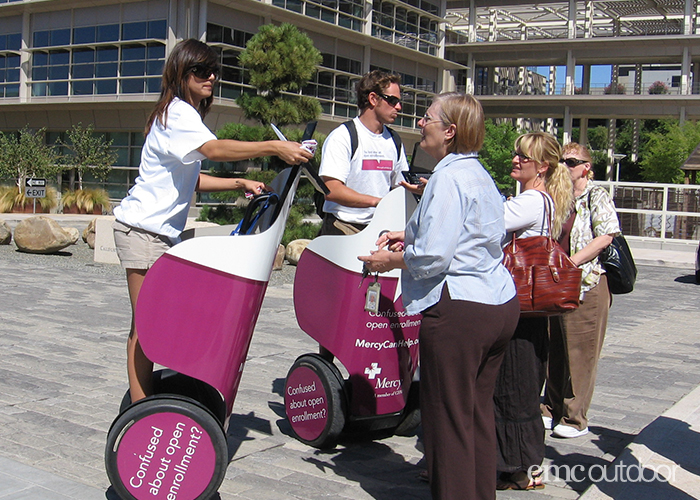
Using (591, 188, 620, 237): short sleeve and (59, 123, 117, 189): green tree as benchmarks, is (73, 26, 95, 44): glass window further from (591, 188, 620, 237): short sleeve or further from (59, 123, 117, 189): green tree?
(591, 188, 620, 237): short sleeve

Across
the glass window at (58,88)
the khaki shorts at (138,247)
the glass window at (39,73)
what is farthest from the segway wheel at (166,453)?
the glass window at (39,73)

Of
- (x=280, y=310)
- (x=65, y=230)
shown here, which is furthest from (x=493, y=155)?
(x=280, y=310)

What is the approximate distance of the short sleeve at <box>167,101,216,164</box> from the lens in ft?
10.5

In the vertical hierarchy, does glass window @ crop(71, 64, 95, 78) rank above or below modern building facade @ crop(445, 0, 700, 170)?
below

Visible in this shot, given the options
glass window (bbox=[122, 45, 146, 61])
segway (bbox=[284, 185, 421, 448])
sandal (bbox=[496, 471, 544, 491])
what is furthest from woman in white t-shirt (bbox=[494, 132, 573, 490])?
glass window (bbox=[122, 45, 146, 61])

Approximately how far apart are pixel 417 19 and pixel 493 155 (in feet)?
32.1

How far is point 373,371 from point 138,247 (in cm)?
136

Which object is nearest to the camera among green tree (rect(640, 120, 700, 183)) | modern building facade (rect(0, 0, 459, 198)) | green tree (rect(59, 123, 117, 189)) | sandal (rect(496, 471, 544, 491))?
sandal (rect(496, 471, 544, 491))

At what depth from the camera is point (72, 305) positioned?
27.1 feet

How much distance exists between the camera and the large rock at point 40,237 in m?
13.5

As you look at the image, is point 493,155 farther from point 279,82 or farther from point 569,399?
point 569,399

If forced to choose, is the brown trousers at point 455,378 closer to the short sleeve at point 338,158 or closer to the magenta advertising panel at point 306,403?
the magenta advertising panel at point 306,403

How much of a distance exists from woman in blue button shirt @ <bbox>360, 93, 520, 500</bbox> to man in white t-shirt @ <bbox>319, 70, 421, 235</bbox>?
3.90ft

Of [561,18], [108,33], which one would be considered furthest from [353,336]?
[561,18]
